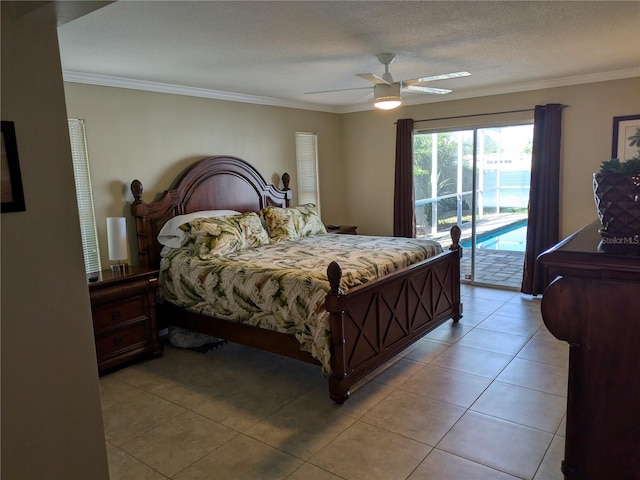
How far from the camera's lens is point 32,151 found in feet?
5.00

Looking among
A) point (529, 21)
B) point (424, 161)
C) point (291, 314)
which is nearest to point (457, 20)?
point (529, 21)

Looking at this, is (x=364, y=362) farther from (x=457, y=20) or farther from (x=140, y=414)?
(x=457, y=20)

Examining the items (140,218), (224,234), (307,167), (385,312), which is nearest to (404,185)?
(307,167)

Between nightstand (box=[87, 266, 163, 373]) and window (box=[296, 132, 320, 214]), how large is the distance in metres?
2.72

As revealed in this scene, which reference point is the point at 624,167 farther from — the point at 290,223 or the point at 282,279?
the point at 290,223

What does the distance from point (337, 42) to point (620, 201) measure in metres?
2.47

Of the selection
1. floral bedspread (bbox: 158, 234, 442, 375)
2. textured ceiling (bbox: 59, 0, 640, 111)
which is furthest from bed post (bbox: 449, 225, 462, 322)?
textured ceiling (bbox: 59, 0, 640, 111)

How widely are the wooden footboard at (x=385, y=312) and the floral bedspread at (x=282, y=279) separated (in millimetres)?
100

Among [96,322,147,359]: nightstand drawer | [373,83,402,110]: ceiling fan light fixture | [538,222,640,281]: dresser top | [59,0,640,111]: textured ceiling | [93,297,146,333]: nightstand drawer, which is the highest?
[59,0,640,111]: textured ceiling

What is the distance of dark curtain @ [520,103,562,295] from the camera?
495 cm

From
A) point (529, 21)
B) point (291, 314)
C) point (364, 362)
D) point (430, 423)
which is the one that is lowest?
point (430, 423)

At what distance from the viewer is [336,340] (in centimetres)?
296

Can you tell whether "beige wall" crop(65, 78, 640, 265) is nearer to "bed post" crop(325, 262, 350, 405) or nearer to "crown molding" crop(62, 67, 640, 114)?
"crown molding" crop(62, 67, 640, 114)

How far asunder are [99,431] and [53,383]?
290 millimetres
